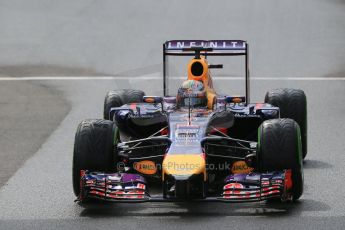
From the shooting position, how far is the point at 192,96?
17125mm

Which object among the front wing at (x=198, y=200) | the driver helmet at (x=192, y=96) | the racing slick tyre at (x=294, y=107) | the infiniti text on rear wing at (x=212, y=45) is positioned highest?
the infiniti text on rear wing at (x=212, y=45)

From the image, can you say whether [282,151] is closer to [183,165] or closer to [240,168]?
[240,168]

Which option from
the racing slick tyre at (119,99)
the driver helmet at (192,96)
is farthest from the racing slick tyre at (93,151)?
the racing slick tyre at (119,99)

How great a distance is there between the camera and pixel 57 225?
1435cm

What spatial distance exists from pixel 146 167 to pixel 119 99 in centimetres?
363

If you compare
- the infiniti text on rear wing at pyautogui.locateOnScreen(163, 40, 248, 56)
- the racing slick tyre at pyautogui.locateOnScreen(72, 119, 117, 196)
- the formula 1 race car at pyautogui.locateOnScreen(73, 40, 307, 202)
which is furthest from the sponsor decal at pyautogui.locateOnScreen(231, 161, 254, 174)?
the infiniti text on rear wing at pyautogui.locateOnScreen(163, 40, 248, 56)

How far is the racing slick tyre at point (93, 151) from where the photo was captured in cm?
1530

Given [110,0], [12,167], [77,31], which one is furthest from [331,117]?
[110,0]

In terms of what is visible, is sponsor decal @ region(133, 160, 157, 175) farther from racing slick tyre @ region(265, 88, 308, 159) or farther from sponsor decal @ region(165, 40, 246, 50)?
racing slick tyre @ region(265, 88, 308, 159)

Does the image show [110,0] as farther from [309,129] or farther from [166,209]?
[166,209]

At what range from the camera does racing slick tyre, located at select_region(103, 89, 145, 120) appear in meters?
19.1

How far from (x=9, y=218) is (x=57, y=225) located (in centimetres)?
78

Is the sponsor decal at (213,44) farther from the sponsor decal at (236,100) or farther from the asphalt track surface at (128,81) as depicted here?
the asphalt track surface at (128,81)

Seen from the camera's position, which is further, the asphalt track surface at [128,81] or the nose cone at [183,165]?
the asphalt track surface at [128,81]
